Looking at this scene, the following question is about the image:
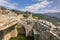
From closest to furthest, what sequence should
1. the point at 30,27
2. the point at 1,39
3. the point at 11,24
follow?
the point at 1,39, the point at 11,24, the point at 30,27

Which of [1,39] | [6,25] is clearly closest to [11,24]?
[6,25]

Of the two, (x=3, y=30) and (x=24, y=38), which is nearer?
(x=3, y=30)

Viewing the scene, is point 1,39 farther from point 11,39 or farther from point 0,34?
point 11,39

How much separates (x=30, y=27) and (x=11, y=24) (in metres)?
2.68

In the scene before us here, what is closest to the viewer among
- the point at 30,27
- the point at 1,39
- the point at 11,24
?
the point at 1,39

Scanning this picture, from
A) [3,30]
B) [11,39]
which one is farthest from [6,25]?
[11,39]

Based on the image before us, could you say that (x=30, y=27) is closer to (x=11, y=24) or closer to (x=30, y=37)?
(x=30, y=37)

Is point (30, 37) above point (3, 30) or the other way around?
the other way around

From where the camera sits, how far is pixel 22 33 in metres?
21.6

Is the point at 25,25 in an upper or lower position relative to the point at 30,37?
upper

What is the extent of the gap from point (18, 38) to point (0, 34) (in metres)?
2.70

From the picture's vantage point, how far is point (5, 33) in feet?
61.0

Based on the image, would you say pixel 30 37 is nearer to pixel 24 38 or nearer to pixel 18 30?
pixel 24 38

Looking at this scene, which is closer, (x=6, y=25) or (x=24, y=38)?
(x=6, y=25)
